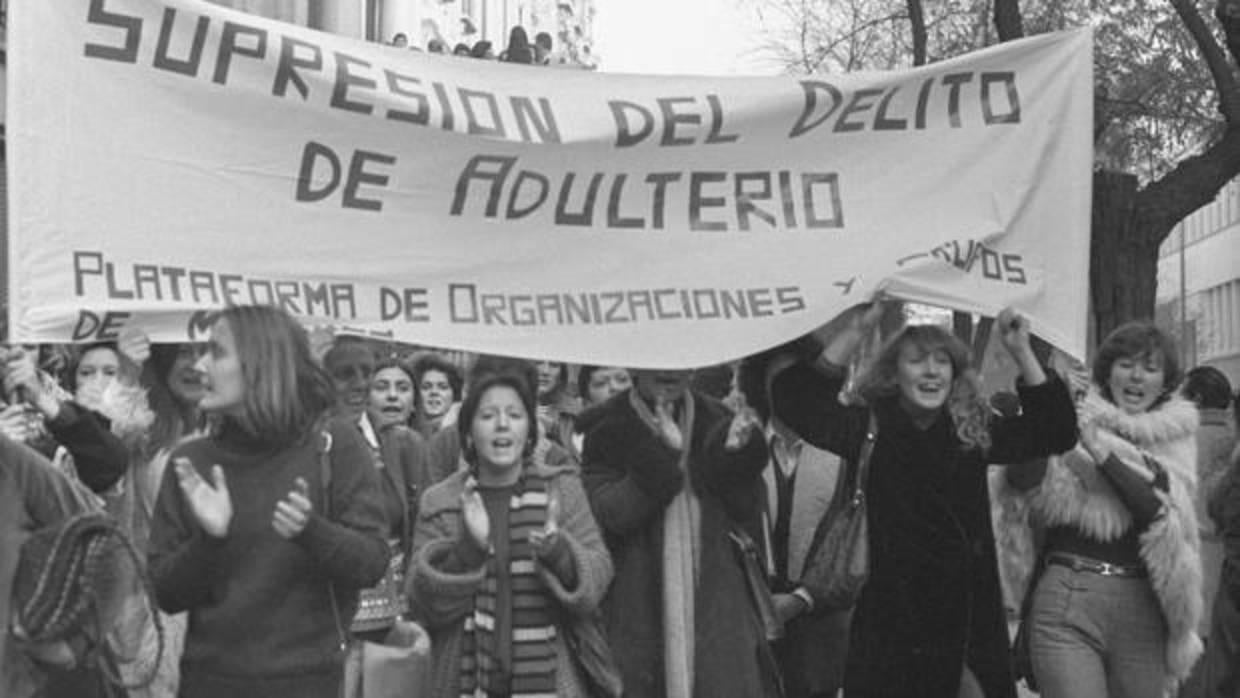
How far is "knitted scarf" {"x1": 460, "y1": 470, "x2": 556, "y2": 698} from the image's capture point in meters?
6.75

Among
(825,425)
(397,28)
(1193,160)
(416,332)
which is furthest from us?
(397,28)

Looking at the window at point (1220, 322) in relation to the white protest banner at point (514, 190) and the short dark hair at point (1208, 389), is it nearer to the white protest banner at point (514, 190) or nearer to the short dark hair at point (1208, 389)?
the short dark hair at point (1208, 389)

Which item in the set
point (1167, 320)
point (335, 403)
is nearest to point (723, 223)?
point (335, 403)

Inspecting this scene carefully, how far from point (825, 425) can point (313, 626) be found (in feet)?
6.63

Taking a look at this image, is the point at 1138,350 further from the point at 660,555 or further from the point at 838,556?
the point at 660,555

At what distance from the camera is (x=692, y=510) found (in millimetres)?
7262

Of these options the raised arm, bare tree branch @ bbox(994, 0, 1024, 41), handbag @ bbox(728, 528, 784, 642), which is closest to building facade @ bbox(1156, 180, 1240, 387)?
bare tree branch @ bbox(994, 0, 1024, 41)

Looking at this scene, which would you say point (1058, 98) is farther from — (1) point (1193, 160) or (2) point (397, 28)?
(2) point (397, 28)

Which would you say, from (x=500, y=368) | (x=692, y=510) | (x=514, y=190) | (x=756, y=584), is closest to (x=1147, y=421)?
(x=756, y=584)

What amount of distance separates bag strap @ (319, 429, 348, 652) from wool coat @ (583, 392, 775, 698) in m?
1.53

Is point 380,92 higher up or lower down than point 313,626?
higher up

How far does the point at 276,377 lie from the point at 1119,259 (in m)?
12.3

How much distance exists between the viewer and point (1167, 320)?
200ft

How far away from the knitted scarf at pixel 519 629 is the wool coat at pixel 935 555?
0.93m
